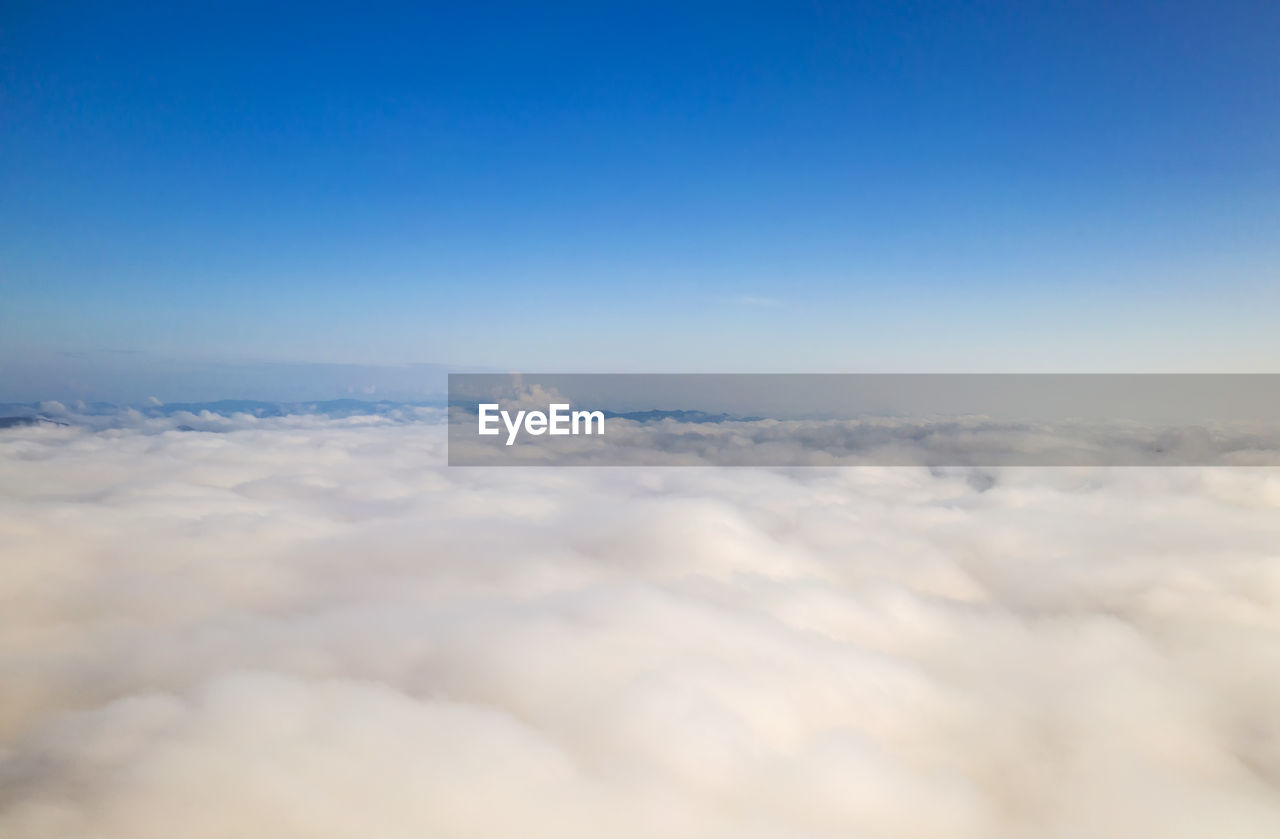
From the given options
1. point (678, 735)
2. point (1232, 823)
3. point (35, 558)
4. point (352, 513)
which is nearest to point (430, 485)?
point (352, 513)

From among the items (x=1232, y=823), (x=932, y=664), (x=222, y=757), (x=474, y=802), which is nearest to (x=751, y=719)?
(x=474, y=802)

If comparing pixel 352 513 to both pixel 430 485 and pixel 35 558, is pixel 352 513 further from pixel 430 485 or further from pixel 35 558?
pixel 35 558

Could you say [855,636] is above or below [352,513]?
below

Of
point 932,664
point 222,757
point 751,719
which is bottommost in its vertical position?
point 932,664

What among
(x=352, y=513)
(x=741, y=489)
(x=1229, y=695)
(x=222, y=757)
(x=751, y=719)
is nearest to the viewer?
(x=222, y=757)

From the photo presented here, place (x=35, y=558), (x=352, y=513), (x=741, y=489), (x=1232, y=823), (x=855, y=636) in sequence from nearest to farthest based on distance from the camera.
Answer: (x=1232, y=823), (x=35, y=558), (x=855, y=636), (x=352, y=513), (x=741, y=489)

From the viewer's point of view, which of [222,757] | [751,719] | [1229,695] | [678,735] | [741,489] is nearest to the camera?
[222,757]

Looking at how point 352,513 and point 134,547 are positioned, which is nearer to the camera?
point 134,547

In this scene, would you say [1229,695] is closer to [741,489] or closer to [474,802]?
[474,802]

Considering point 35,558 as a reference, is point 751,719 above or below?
below
